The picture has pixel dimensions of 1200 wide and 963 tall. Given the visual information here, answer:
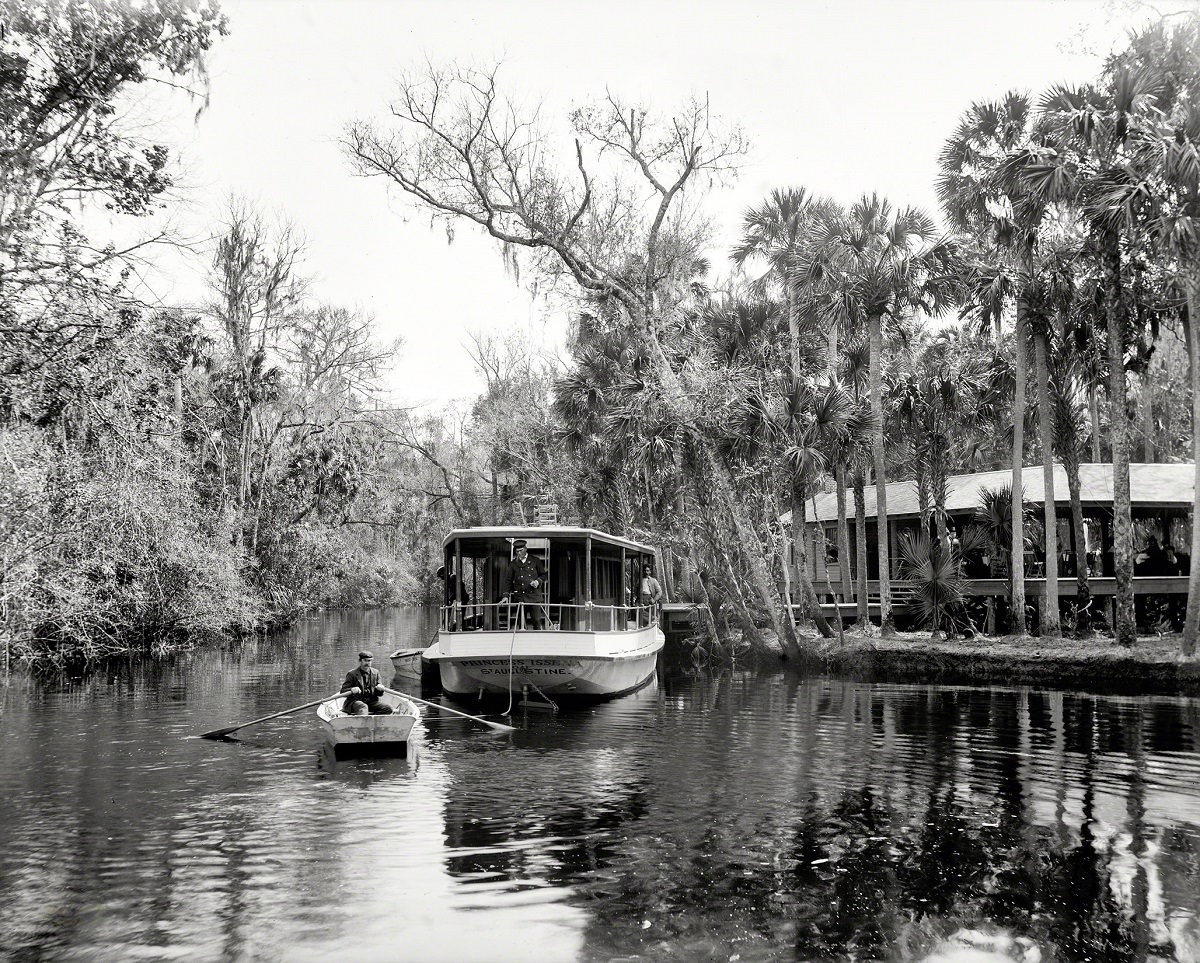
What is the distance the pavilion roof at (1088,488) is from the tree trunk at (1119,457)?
4.75 m

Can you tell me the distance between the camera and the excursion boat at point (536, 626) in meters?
18.3

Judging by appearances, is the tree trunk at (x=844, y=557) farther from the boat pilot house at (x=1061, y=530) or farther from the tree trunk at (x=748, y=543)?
the tree trunk at (x=748, y=543)

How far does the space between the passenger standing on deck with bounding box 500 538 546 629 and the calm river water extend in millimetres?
2033

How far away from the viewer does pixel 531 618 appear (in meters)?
19.0

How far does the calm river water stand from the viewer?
731 centimetres

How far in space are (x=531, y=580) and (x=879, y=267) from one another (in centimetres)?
1271

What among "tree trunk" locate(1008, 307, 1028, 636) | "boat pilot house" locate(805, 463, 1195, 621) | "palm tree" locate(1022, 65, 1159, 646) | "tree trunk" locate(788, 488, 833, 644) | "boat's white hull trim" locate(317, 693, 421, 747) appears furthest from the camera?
"boat pilot house" locate(805, 463, 1195, 621)

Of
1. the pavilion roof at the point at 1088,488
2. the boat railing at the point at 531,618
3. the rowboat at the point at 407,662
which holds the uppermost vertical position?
the pavilion roof at the point at 1088,488

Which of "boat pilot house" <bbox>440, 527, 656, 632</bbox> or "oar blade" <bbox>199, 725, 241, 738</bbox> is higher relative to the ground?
"boat pilot house" <bbox>440, 527, 656, 632</bbox>

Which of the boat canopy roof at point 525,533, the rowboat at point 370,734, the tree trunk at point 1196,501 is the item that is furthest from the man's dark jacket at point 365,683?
the tree trunk at point 1196,501

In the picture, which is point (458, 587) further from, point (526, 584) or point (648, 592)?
point (648, 592)

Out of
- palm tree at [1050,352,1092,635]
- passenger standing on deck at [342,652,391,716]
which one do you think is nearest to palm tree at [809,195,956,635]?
palm tree at [1050,352,1092,635]

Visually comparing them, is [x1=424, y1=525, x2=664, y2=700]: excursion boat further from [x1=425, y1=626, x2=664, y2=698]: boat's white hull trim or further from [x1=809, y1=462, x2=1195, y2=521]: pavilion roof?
[x1=809, y1=462, x2=1195, y2=521]: pavilion roof

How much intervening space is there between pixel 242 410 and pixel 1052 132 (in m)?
27.5
